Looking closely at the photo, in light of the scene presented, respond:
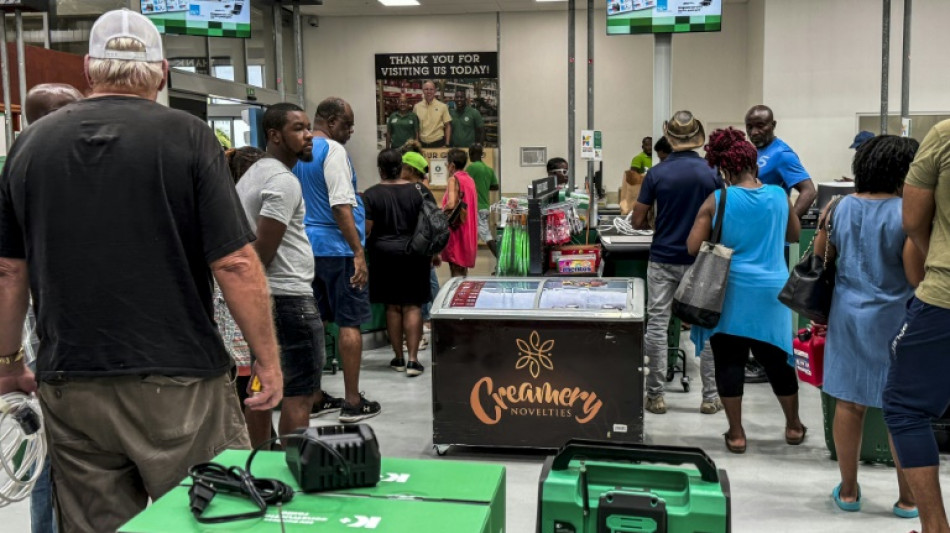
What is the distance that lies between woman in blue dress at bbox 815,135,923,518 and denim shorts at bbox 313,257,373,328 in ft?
7.57

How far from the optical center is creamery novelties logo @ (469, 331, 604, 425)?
4.22 metres

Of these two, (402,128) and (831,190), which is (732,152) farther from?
(402,128)

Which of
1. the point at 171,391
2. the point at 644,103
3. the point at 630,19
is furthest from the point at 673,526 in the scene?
the point at 644,103

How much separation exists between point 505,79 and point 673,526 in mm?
12575

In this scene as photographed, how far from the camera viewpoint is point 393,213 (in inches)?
232

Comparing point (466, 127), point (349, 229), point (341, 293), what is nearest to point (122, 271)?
point (349, 229)

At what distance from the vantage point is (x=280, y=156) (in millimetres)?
3695

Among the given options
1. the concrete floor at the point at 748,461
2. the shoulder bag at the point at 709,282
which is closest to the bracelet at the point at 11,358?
the concrete floor at the point at 748,461

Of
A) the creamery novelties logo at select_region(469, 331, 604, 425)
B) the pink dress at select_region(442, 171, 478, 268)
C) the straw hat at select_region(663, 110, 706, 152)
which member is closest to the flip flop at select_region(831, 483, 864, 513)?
the creamery novelties logo at select_region(469, 331, 604, 425)

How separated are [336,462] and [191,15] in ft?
19.5

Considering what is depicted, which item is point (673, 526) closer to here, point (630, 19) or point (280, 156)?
point (280, 156)

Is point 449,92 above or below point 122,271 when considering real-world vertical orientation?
above

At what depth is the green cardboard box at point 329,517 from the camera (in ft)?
5.02

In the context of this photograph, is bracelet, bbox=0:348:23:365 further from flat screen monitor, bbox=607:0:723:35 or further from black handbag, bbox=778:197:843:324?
flat screen monitor, bbox=607:0:723:35
